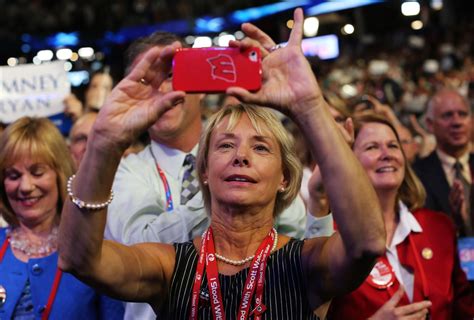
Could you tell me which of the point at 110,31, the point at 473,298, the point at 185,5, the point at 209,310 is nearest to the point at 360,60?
the point at 185,5

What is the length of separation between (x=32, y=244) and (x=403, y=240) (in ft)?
5.21

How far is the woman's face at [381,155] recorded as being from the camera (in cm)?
363

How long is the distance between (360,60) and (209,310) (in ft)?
52.7

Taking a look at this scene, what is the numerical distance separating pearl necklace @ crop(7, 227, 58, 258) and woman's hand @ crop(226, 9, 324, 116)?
1476 mm

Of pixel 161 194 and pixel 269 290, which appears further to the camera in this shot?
pixel 161 194

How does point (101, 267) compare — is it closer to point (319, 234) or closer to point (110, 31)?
point (319, 234)

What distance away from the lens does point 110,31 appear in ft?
67.0

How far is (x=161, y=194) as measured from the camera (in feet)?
10.5

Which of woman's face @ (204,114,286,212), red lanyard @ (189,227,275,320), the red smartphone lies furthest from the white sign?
the red smartphone

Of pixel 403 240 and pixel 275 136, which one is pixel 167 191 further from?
pixel 403 240

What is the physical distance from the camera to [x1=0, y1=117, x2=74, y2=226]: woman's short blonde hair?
3.26m

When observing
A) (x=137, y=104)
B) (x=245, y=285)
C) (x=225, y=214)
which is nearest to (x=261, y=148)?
(x=225, y=214)

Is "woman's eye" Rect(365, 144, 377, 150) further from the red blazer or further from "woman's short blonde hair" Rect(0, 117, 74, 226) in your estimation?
"woman's short blonde hair" Rect(0, 117, 74, 226)

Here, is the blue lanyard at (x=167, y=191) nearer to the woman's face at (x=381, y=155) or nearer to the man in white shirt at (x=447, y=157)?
the woman's face at (x=381, y=155)
